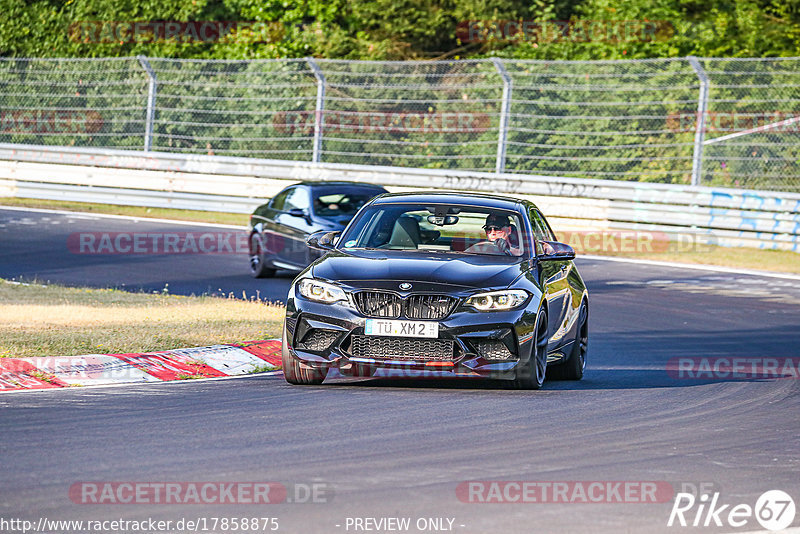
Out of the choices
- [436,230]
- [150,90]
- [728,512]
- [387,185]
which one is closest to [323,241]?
[436,230]

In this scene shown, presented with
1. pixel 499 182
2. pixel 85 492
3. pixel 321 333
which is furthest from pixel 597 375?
pixel 499 182

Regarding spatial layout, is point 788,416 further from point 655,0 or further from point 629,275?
point 655,0

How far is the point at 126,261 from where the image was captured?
20.3 meters

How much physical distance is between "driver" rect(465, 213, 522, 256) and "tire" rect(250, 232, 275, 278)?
8.26m

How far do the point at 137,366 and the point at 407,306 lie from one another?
7.60 feet

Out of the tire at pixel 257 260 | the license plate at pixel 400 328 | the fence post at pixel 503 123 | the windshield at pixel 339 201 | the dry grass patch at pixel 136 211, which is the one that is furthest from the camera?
the dry grass patch at pixel 136 211

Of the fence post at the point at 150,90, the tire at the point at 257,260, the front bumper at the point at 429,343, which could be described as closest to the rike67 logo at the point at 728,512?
the front bumper at the point at 429,343

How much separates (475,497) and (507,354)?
10.4 ft

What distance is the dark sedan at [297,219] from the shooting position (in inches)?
710

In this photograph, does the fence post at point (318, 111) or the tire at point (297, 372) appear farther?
the fence post at point (318, 111)

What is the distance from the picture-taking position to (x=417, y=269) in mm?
9719

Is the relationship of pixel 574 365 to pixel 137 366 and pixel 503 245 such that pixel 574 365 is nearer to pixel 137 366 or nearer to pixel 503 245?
pixel 503 245

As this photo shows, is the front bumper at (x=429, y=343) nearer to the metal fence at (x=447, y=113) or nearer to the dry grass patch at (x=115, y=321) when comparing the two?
the dry grass patch at (x=115, y=321)

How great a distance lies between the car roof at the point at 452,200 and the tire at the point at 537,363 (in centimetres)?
140
